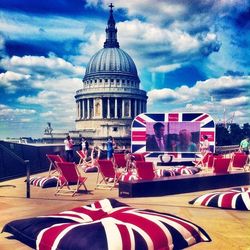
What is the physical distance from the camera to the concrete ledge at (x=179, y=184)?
10203 millimetres

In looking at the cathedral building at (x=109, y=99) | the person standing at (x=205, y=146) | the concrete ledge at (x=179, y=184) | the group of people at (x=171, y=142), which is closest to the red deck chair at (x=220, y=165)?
the concrete ledge at (x=179, y=184)

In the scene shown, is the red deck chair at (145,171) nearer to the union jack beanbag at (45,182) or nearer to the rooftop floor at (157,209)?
the rooftop floor at (157,209)

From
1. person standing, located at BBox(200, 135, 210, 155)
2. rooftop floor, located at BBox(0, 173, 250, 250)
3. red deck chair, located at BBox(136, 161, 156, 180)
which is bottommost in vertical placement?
rooftop floor, located at BBox(0, 173, 250, 250)

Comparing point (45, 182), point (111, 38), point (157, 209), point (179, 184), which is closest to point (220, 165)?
point (179, 184)

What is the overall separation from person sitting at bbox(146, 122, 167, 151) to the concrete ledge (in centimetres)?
853

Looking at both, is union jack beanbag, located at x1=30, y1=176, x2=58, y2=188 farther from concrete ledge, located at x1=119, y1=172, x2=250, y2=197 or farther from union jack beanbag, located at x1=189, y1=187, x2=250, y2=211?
union jack beanbag, located at x1=189, y1=187, x2=250, y2=211

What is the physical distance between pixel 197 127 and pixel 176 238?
1666 centimetres

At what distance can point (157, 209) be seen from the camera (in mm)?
8086

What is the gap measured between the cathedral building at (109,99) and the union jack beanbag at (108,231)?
9425 cm

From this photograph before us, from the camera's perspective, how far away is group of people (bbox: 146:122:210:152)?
2146 centimetres

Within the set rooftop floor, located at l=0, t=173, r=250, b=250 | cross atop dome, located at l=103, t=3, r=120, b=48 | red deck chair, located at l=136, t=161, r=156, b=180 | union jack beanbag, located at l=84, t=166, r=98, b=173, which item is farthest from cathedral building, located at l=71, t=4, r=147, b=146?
rooftop floor, located at l=0, t=173, r=250, b=250

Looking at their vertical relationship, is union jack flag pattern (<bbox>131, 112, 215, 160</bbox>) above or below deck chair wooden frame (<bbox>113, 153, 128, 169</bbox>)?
above

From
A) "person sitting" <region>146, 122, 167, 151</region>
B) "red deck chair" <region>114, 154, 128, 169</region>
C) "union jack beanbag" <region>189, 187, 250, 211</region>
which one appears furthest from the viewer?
"person sitting" <region>146, 122, 167, 151</region>

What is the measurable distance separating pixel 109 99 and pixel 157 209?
105 meters
